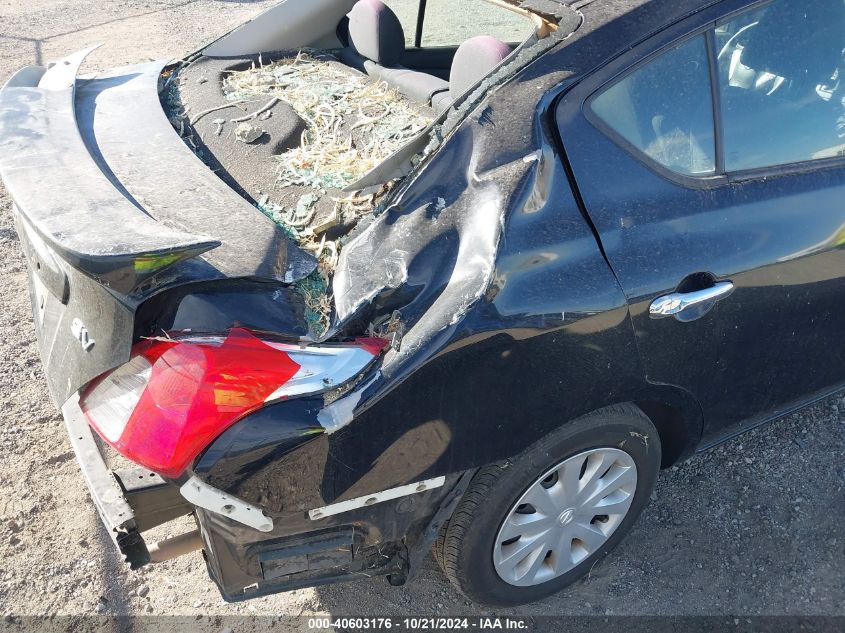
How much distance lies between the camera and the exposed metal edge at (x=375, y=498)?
184 centimetres

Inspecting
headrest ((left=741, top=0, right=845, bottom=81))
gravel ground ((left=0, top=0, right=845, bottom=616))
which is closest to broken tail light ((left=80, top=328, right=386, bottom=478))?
gravel ground ((left=0, top=0, right=845, bottom=616))

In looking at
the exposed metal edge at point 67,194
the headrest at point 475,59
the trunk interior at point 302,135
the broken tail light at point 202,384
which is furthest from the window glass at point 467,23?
the broken tail light at point 202,384

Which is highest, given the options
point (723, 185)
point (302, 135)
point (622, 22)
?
point (622, 22)

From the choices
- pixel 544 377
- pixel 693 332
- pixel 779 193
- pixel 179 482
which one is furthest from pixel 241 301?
pixel 779 193

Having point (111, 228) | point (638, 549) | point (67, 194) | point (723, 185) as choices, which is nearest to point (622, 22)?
point (723, 185)

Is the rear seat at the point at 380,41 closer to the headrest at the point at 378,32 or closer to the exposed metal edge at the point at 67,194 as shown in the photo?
the headrest at the point at 378,32

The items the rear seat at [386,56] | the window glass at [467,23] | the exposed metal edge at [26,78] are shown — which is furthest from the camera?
the window glass at [467,23]

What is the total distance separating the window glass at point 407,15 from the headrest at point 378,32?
1.35 feet

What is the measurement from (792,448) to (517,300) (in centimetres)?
189

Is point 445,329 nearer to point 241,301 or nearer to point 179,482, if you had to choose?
point 241,301

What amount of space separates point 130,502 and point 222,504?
12.5 inches

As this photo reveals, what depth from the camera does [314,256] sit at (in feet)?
6.70

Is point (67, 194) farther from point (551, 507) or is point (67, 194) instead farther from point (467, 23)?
point (467, 23)

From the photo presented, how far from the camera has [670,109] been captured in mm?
1993
